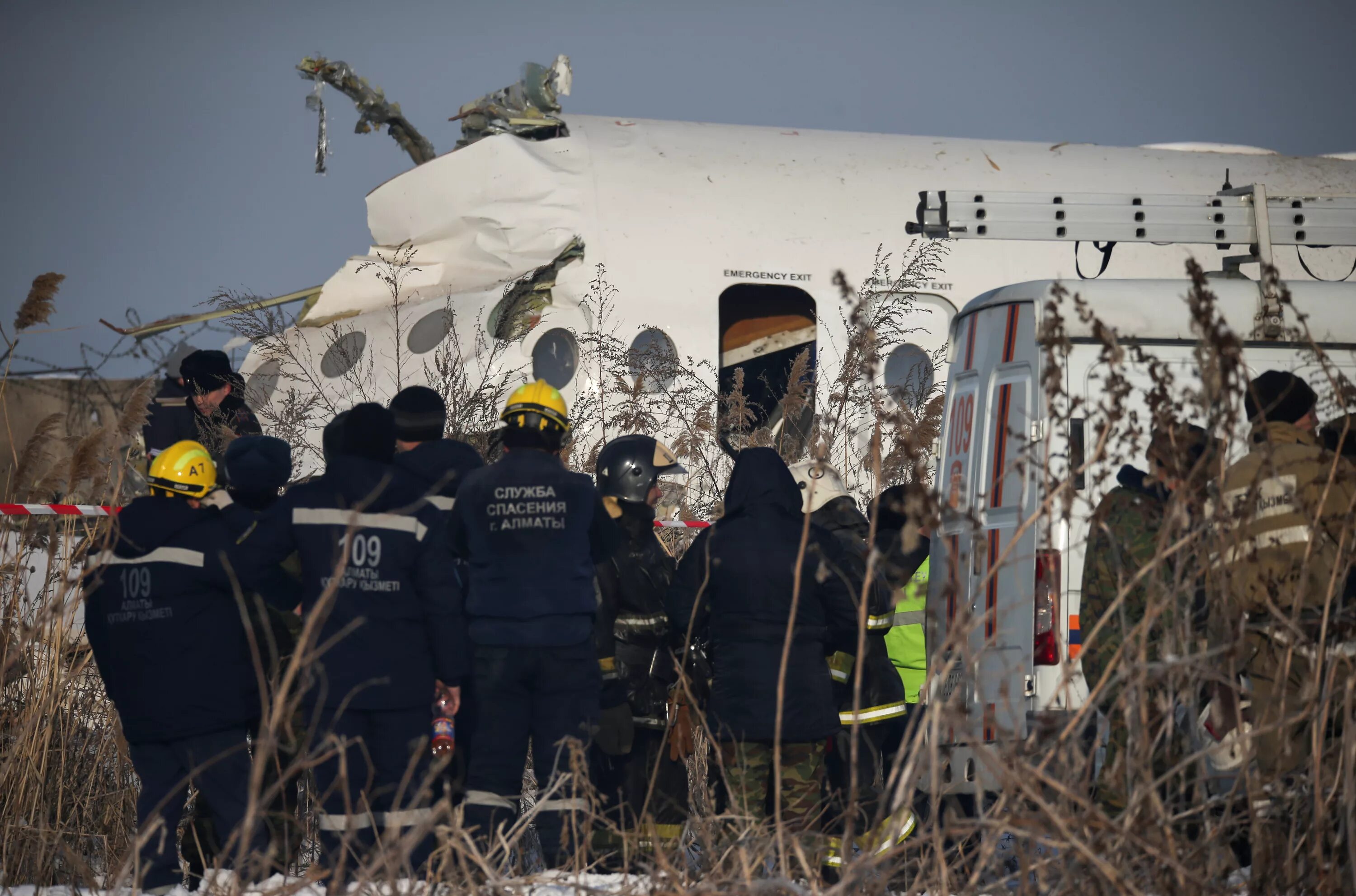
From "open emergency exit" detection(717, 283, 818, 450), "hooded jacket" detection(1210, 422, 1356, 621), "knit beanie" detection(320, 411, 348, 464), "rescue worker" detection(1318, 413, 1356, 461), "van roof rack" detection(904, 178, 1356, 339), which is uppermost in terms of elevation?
"open emergency exit" detection(717, 283, 818, 450)

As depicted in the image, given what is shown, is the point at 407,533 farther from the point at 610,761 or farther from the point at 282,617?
the point at 610,761

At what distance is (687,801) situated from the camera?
217 inches

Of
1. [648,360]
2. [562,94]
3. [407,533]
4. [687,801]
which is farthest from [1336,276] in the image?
[407,533]

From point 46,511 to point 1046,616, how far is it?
457 cm

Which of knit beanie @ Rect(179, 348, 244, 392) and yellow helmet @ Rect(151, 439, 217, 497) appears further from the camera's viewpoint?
knit beanie @ Rect(179, 348, 244, 392)

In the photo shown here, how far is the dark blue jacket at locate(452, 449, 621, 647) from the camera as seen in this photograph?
15.9 feet

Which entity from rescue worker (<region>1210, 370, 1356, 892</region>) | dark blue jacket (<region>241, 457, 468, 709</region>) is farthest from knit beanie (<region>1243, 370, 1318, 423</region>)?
dark blue jacket (<region>241, 457, 468, 709</region>)

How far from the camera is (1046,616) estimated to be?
464 cm

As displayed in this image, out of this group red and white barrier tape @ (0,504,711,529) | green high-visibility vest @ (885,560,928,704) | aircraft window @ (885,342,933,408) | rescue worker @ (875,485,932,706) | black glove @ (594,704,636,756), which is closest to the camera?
black glove @ (594,704,636,756)

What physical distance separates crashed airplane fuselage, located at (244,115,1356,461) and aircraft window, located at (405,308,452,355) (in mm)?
16

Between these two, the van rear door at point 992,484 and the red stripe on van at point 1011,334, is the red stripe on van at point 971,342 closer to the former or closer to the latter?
the van rear door at point 992,484

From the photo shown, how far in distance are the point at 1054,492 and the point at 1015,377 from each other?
2.17 metres

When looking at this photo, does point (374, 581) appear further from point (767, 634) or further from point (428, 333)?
point (428, 333)

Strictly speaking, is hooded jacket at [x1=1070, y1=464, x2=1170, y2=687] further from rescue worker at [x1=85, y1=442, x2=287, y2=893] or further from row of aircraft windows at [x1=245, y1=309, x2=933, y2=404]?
row of aircraft windows at [x1=245, y1=309, x2=933, y2=404]
